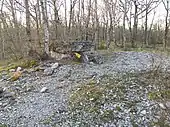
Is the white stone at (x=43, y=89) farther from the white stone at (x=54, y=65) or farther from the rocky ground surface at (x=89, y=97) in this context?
the white stone at (x=54, y=65)

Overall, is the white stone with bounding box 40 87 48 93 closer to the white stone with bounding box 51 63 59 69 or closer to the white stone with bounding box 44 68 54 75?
the white stone with bounding box 44 68 54 75

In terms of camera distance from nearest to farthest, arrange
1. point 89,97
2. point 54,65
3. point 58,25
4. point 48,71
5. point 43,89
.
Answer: point 89,97 → point 43,89 → point 48,71 → point 54,65 → point 58,25

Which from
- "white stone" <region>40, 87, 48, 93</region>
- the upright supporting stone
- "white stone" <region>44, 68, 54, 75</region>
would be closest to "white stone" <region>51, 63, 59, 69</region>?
"white stone" <region>44, 68, 54, 75</region>

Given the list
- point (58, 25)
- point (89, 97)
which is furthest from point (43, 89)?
point (58, 25)

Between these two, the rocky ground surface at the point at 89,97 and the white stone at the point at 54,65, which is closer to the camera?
the rocky ground surface at the point at 89,97

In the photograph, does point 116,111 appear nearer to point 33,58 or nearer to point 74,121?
point 74,121

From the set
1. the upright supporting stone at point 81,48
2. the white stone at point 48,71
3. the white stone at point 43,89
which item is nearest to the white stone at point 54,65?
the white stone at point 48,71

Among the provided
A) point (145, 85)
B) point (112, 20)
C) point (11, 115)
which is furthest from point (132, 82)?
point (112, 20)

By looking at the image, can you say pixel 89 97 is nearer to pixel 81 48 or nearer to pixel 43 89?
pixel 43 89

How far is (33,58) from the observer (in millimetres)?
9930

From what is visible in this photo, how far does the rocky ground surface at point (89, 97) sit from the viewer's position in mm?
4762

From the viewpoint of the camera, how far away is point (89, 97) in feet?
18.3

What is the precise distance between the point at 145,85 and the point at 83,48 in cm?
412

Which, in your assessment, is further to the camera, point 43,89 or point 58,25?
point 58,25
